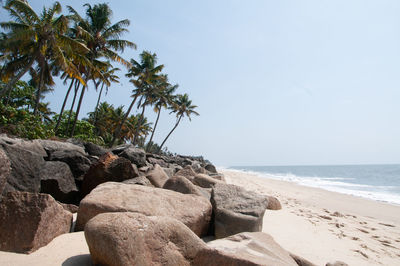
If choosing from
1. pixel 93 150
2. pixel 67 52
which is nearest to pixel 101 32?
pixel 67 52

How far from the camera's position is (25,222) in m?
2.63

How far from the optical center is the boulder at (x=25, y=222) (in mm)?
2561

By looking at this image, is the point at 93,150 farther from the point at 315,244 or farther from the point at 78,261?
the point at 315,244

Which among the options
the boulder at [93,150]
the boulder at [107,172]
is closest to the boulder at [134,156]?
the boulder at [93,150]

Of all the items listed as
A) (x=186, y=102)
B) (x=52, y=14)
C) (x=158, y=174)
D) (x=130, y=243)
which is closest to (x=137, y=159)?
(x=158, y=174)

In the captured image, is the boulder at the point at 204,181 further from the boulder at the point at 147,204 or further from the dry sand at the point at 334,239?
the boulder at the point at 147,204

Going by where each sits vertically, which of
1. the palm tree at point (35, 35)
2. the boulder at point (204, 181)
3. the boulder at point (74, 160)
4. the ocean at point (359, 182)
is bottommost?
the ocean at point (359, 182)

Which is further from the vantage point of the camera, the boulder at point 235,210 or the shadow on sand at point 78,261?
the boulder at point 235,210

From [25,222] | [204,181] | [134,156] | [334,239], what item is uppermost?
[134,156]

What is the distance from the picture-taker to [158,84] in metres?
29.5

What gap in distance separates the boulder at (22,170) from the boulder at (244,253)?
3.09 meters

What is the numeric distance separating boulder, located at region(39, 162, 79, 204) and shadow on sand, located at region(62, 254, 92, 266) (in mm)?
2406

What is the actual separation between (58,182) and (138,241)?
10.2ft

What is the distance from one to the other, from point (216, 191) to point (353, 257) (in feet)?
7.84
